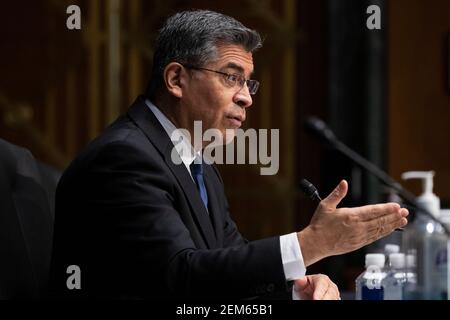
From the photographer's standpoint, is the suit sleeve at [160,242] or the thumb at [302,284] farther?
the thumb at [302,284]

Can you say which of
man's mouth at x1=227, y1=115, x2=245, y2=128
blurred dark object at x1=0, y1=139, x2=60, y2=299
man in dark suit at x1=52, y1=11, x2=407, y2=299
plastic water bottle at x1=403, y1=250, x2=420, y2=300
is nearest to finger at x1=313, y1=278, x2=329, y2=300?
man in dark suit at x1=52, y1=11, x2=407, y2=299

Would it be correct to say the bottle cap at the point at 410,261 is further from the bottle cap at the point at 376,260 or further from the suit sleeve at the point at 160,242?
the suit sleeve at the point at 160,242

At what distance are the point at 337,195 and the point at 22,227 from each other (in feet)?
2.18

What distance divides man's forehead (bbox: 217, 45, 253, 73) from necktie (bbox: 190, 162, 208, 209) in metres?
0.21

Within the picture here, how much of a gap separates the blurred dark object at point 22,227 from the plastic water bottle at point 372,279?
0.61m

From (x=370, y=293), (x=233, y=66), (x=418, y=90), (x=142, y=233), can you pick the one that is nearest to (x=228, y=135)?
(x=233, y=66)

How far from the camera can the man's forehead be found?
1.58 metres

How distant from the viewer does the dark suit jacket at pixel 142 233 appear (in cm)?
139

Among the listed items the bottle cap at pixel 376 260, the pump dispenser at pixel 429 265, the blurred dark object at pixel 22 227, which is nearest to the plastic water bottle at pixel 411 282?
the pump dispenser at pixel 429 265

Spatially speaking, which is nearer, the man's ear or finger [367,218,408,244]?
finger [367,218,408,244]

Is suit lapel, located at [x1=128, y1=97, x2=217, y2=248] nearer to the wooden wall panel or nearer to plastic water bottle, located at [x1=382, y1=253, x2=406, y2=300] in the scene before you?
plastic water bottle, located at [x1=382, y1=253, x2=406, y2=300]

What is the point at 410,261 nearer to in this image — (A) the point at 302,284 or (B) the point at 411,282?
(B) the point at 411,282
